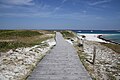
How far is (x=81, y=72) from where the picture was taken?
11672 millimetres

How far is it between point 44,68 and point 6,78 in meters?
2.74

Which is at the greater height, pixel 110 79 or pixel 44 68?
pixel 44 68

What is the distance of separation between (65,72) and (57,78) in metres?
1.37

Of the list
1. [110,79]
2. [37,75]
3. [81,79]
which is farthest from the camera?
[110,79]

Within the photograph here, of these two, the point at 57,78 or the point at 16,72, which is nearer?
the point at 57,78

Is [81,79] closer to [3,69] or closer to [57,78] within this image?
[57,78]

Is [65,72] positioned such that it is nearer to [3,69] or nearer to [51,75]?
[51,75]

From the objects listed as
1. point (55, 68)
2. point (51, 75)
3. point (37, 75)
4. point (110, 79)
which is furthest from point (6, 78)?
point (110, 79)

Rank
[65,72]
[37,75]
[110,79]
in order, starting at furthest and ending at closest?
[110,79], [65,72], [37,75]

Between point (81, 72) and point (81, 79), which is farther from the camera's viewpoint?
point (81, 72)

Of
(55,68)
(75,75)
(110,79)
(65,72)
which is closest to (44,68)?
(55,68)

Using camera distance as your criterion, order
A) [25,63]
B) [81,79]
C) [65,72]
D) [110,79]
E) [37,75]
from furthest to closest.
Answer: [25,63], [110,79], [65,72], [37,75], [81,79]

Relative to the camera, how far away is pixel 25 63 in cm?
1472

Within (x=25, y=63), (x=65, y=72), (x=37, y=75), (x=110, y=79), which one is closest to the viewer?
(x=37, y=75)
